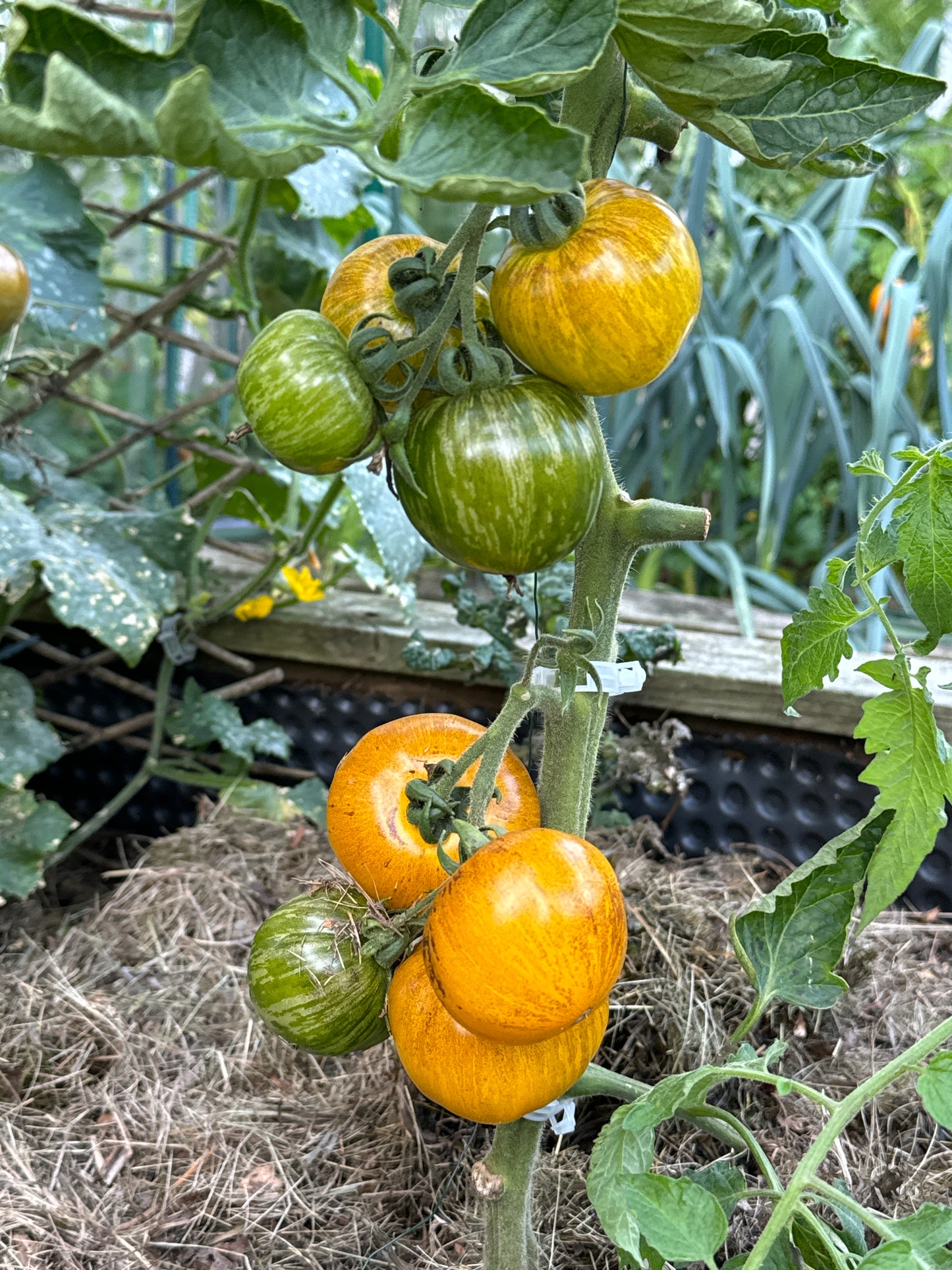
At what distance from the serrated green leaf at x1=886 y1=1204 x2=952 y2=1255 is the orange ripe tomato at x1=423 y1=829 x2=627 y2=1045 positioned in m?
0.19

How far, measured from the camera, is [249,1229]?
0.90 meters

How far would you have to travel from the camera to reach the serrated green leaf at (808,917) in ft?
2.24

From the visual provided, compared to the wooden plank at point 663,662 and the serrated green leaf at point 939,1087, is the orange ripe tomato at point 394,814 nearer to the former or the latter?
the serrated green leaf at point 939,1087

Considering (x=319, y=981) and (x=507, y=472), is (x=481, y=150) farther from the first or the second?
(x=319, y=981)

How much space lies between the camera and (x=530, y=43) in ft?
1.50

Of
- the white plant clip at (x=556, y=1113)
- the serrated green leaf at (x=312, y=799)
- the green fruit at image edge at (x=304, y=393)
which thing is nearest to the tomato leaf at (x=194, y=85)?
the green fruit at image edge at (x=304, y=393)

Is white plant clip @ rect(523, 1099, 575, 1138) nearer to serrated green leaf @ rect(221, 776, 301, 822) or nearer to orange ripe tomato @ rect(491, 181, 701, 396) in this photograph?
orange ripe tomato @ rect(491, 181, 701, 396)

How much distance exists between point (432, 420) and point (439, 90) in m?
0.18

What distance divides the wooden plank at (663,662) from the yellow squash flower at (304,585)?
0.07m

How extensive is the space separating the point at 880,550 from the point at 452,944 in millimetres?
344

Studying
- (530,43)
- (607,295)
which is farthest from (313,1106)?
(530,43)

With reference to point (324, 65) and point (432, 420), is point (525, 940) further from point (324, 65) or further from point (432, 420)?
point (324, 65)

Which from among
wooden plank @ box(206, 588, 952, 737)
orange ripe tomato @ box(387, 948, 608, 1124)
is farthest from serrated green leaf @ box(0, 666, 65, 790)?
orange ripe tomato @ box(387, 948, 608, 1124)

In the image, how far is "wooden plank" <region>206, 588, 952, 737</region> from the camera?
131 cm
